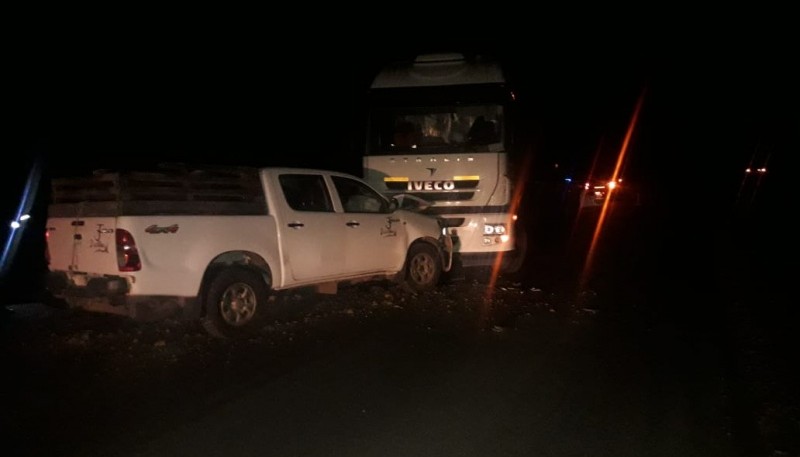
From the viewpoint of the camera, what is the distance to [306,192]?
915cm

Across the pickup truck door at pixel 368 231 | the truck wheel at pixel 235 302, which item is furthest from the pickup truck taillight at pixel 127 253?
the pickup truck door at pixel 368 231

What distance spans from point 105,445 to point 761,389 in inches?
203

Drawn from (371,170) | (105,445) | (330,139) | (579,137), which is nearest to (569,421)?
(105,445)

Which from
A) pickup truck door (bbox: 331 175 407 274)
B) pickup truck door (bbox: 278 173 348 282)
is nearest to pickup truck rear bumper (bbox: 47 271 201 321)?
pickup truck door (bbox: 278 173 348 282)

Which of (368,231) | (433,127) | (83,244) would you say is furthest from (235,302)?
(433,127)

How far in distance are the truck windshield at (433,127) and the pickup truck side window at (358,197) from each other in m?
2.21

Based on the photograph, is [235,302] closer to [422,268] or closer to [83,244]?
[83,244]

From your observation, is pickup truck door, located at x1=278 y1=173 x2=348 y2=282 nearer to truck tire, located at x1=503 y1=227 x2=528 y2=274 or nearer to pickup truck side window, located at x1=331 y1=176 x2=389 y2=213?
pickup truck side window, located at x1=331 y1=176 x2=389 y2=213

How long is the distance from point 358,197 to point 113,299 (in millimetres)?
3696

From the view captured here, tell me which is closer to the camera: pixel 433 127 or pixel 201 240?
pixel 201 240

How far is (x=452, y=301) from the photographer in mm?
10180

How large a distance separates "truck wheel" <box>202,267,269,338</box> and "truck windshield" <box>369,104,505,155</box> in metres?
4.58

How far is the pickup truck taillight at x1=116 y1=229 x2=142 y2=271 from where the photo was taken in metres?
7.19

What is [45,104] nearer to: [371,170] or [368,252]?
[371,170]
